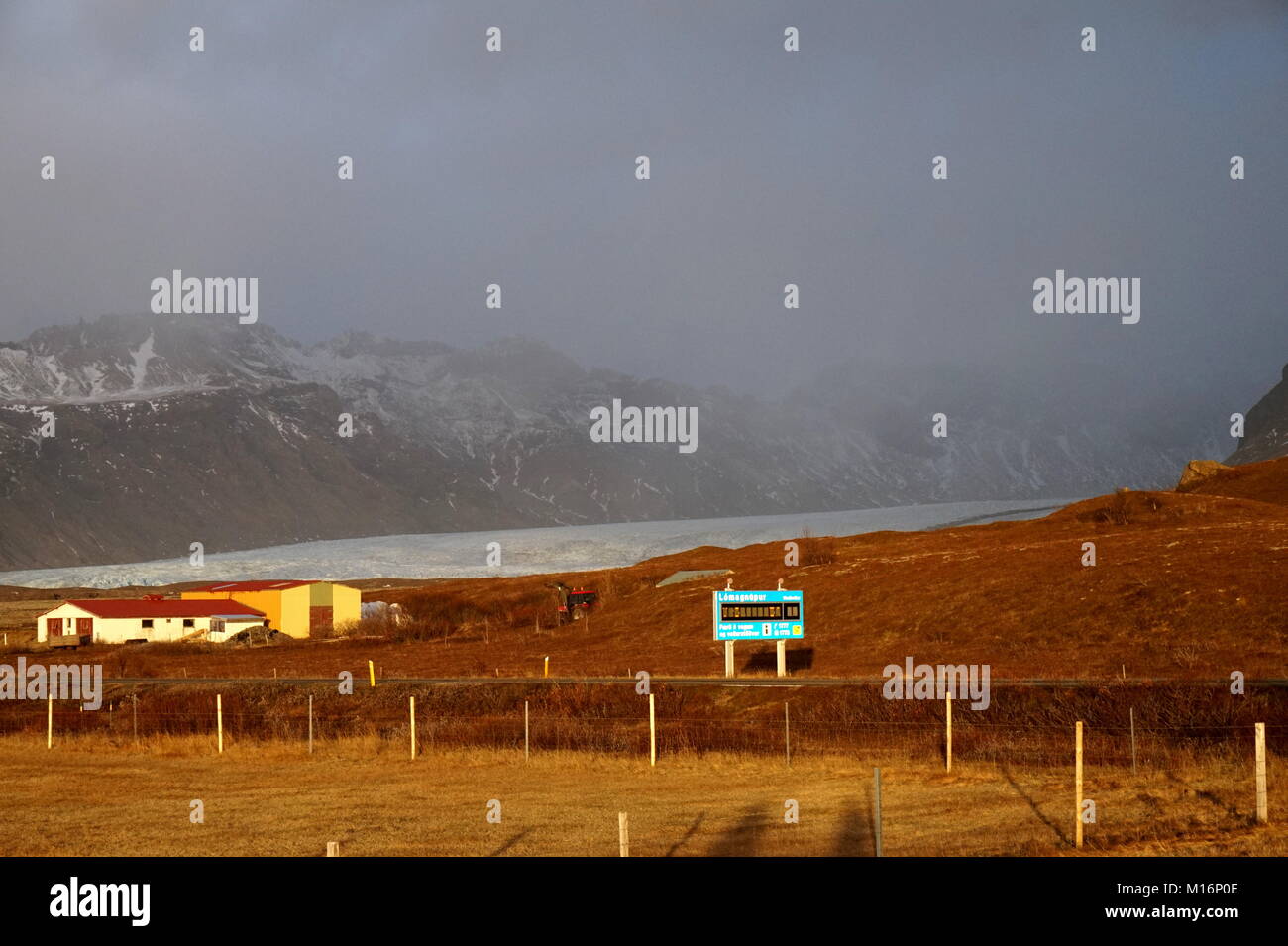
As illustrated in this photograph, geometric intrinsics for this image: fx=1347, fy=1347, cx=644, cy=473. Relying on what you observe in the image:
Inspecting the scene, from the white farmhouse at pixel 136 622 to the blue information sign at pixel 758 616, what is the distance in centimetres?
6070

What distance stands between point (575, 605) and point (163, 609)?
3441 cm

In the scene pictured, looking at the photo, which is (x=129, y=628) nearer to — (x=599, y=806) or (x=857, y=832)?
(x=599, y=806)

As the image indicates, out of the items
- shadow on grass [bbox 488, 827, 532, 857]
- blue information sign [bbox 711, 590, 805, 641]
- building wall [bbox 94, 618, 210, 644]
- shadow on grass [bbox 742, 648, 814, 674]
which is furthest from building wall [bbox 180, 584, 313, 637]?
shadow on grass [bbox 488, 827, 532, 857]

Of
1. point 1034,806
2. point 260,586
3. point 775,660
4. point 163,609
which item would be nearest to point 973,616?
point 775,660

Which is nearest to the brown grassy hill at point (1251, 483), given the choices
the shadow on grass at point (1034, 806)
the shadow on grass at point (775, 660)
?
the shadow on grass at point (775, 660)

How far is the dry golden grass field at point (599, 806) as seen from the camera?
2275 centimetres

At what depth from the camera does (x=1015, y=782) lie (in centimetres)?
2934

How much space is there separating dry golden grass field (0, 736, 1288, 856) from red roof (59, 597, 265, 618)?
69591 millimetres

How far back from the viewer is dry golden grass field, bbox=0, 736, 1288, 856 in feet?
74.6

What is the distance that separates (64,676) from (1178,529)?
6728 cm

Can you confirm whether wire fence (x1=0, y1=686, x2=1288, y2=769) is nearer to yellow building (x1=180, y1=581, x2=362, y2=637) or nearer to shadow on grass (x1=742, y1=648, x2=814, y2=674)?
shadow on grass (x1=742, y1=648, x2=814, y2=674)

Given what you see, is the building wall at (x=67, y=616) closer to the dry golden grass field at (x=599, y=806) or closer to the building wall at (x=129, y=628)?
the building wall at (x=129, y=628)

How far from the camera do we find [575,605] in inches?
3917
